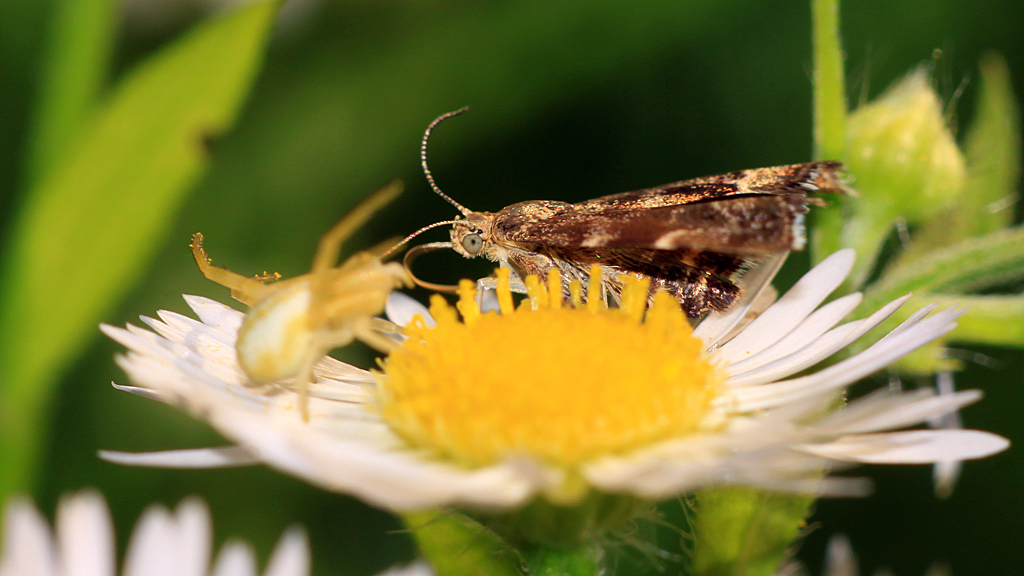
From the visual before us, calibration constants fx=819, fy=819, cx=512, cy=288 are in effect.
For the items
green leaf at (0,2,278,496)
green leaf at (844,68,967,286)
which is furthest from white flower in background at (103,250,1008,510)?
green leaf at (0,2,278,496)

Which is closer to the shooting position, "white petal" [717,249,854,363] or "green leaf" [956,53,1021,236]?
"white petal" [717,249,854,363]

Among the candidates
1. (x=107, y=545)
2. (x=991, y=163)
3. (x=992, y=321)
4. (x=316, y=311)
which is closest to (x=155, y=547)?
(x=107, y=545)

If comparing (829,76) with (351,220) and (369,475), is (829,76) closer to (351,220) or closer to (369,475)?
(351,220)

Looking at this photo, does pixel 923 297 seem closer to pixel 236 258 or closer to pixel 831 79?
pixel 831 79

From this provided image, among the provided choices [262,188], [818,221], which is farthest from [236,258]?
[818,221]

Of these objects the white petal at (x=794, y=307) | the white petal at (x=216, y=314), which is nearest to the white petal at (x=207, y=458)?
the white petal at (x=216, y=314)

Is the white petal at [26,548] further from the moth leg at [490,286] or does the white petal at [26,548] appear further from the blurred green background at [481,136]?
the blurred green background at [481,136]

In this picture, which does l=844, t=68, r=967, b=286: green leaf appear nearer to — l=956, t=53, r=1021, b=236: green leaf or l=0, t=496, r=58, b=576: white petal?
l=956, t=53, r=1021, b=236: green leaf
